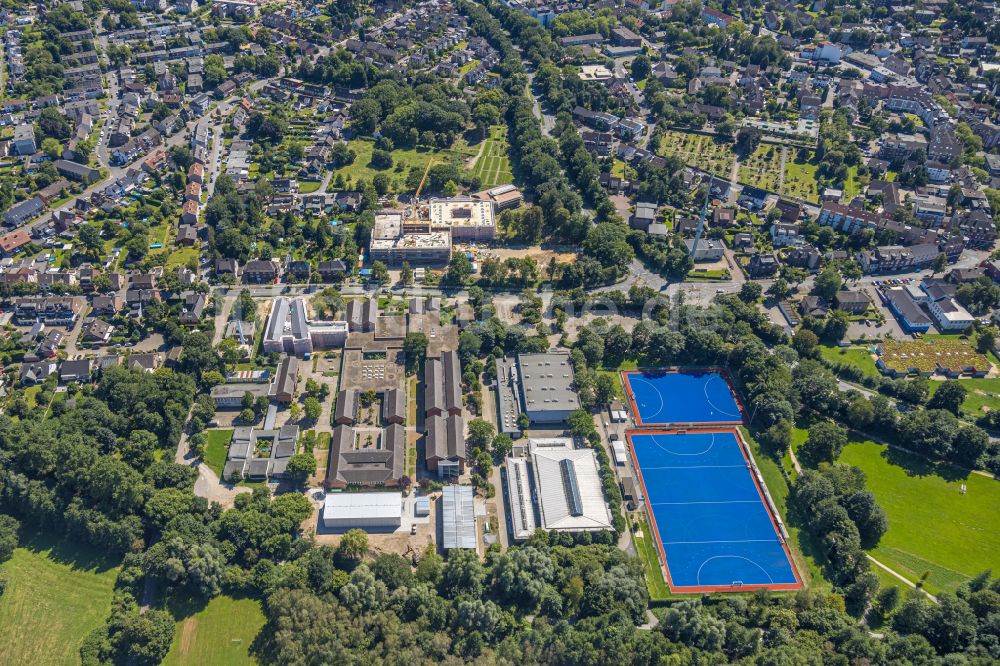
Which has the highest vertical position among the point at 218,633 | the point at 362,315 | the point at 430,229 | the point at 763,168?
the point at 763,168

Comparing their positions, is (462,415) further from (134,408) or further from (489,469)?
(134,408)

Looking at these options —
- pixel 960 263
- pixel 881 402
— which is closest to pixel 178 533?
pixel 881 402

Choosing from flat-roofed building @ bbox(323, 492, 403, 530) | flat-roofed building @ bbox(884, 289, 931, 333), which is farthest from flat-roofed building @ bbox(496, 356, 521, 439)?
flat-roofed building @ bbox(884, 289, 931, 333)

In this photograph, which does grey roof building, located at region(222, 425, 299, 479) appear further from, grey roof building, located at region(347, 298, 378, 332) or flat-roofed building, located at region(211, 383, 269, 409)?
grey roof building, located at region(347, 298, 378, 332)

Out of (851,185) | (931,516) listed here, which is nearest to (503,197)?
(851,185)

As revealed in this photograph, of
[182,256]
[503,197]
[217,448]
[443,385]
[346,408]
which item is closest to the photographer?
[217,448]

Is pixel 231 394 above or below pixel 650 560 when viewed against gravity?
above

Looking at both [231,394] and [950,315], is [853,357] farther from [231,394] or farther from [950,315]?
[231,394]
